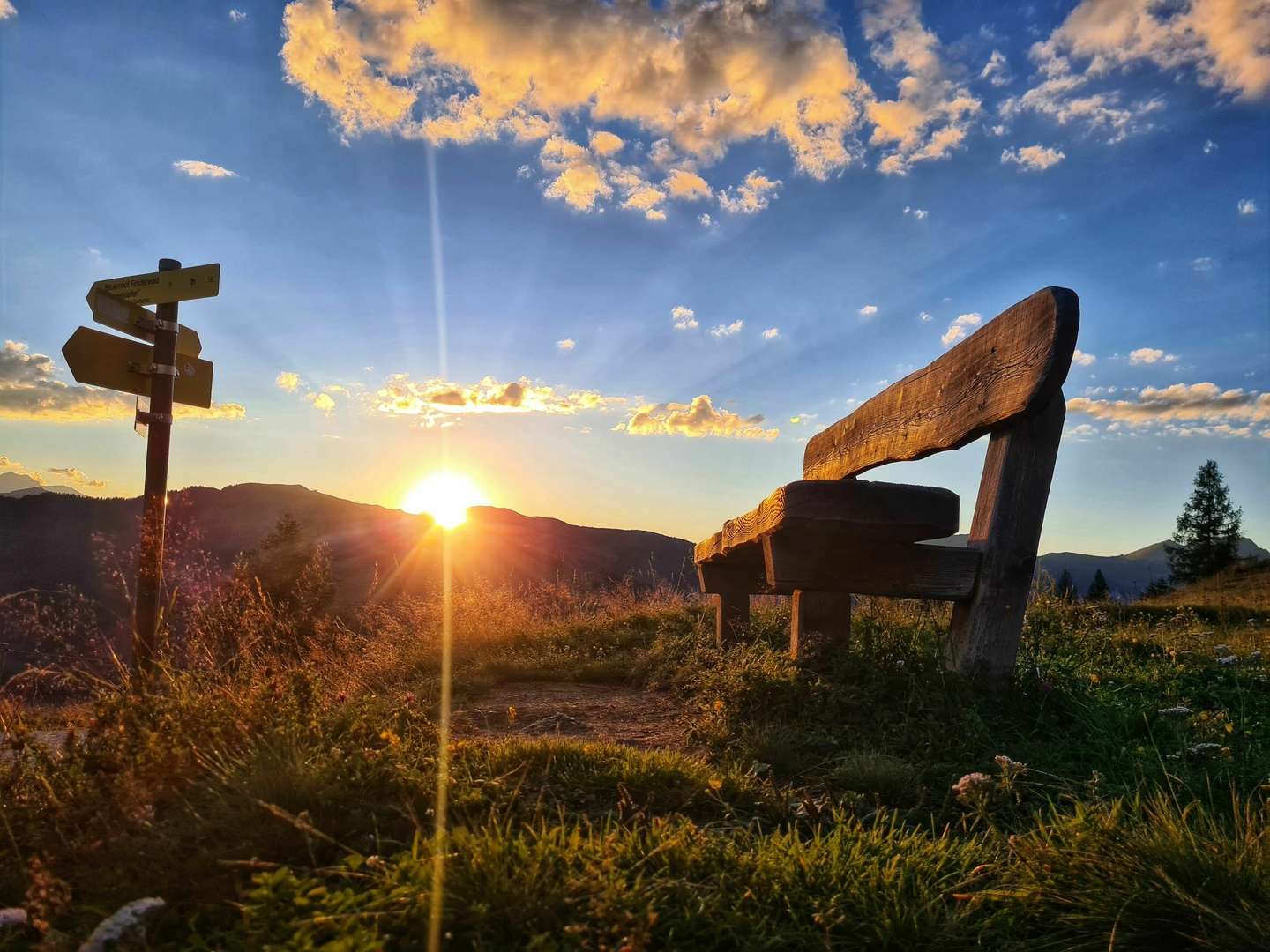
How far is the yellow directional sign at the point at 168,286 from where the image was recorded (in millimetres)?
5117

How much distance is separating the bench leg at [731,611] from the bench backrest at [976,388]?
4.68 feet

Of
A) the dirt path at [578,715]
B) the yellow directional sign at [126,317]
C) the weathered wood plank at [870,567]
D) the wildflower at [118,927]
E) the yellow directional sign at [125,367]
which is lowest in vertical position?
the dirt path at [578,715]

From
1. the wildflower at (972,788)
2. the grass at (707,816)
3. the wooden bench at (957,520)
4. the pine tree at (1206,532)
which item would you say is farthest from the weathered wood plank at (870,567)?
the pine tree at (1206,532)

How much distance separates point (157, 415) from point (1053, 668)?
5782mm

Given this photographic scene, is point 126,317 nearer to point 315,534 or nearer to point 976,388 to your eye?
point 976,388

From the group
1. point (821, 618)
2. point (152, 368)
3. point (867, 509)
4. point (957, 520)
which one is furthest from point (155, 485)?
point (957, 520)

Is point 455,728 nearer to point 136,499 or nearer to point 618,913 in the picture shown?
point 618,913

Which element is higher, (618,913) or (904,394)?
(904,394)

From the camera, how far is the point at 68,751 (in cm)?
265

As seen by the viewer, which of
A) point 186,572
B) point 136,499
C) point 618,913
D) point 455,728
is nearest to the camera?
point 618,913

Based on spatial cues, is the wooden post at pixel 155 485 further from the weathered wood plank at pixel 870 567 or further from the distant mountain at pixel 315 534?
the distant mountain at pixel 315 534

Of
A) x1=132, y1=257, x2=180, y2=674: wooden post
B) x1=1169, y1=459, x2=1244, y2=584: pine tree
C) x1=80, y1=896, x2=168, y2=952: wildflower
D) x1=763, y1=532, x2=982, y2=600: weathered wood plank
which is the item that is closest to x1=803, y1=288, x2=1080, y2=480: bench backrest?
x1=763, y1=532, x2=982, y2=600: weathered wood plank

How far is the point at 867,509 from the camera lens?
3723mm

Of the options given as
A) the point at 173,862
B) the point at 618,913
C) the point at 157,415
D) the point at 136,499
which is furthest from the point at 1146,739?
the point at 136,499
